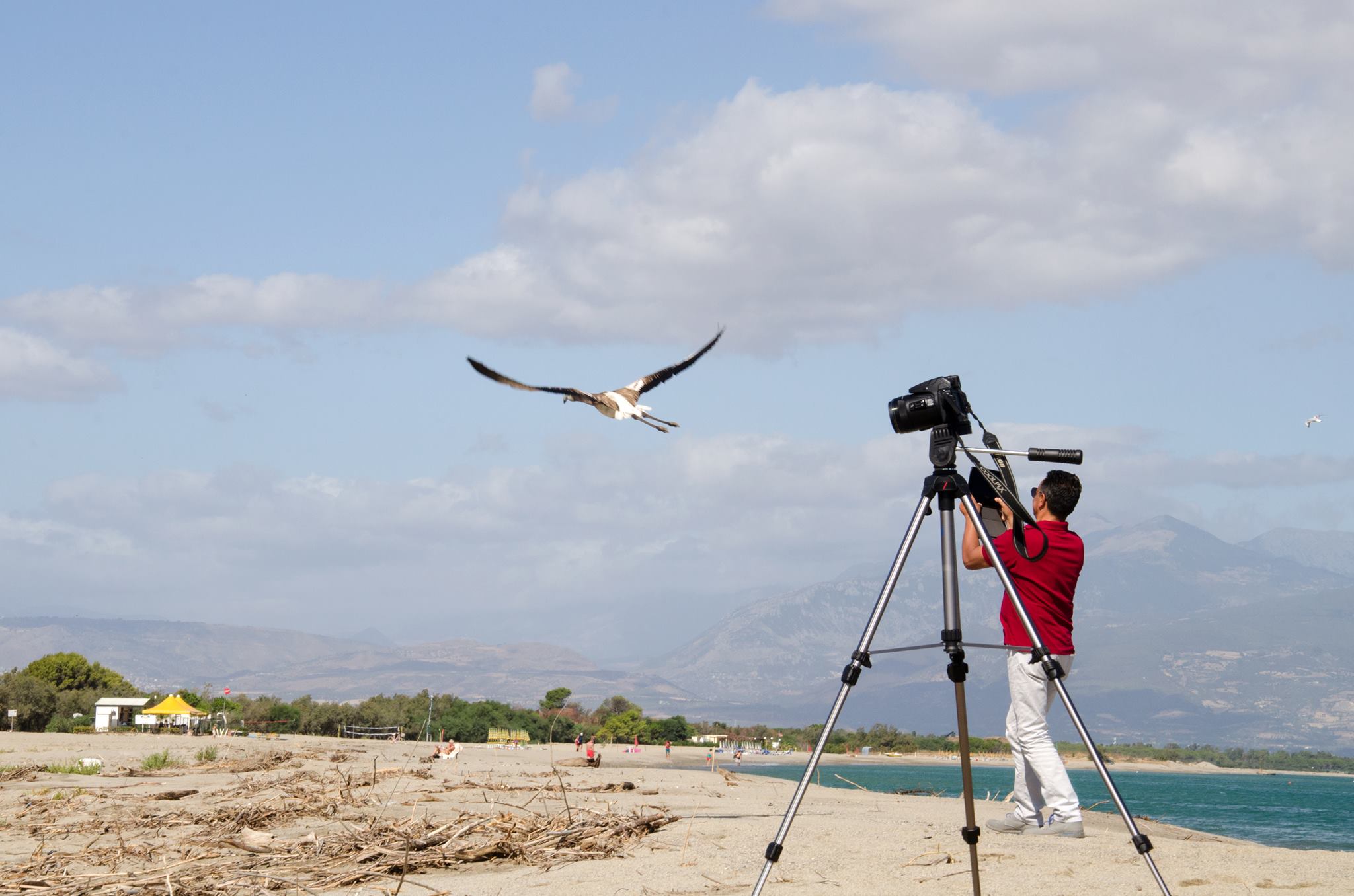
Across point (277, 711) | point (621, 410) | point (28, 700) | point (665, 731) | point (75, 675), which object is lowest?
point (665, 731)

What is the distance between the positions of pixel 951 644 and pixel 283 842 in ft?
12.2

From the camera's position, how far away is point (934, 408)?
4.60 metres

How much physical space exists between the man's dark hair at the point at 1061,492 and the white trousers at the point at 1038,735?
2.61ft

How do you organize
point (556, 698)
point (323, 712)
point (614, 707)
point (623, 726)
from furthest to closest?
point (614, 707) → point (556, 698) → point (623, 726) → point (323, 712)

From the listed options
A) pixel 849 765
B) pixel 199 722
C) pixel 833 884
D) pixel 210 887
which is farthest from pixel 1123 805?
pixel 849 765

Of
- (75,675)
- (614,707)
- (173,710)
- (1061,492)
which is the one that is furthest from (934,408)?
(614,707)

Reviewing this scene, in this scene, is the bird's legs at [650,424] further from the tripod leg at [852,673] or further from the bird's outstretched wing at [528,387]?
the tripod leg at [852,673]

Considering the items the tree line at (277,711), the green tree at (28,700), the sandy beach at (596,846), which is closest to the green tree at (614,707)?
the tree line at (277,711)

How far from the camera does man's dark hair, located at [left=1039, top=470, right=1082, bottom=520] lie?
20.0 feet

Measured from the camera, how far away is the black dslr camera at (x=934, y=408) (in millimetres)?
4594

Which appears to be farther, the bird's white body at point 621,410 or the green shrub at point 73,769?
the green shrub at point 73,769

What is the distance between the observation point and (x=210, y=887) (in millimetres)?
4961

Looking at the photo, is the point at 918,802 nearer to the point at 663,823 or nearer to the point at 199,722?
the point at 663,823

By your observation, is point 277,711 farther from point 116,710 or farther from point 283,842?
point 283,842
